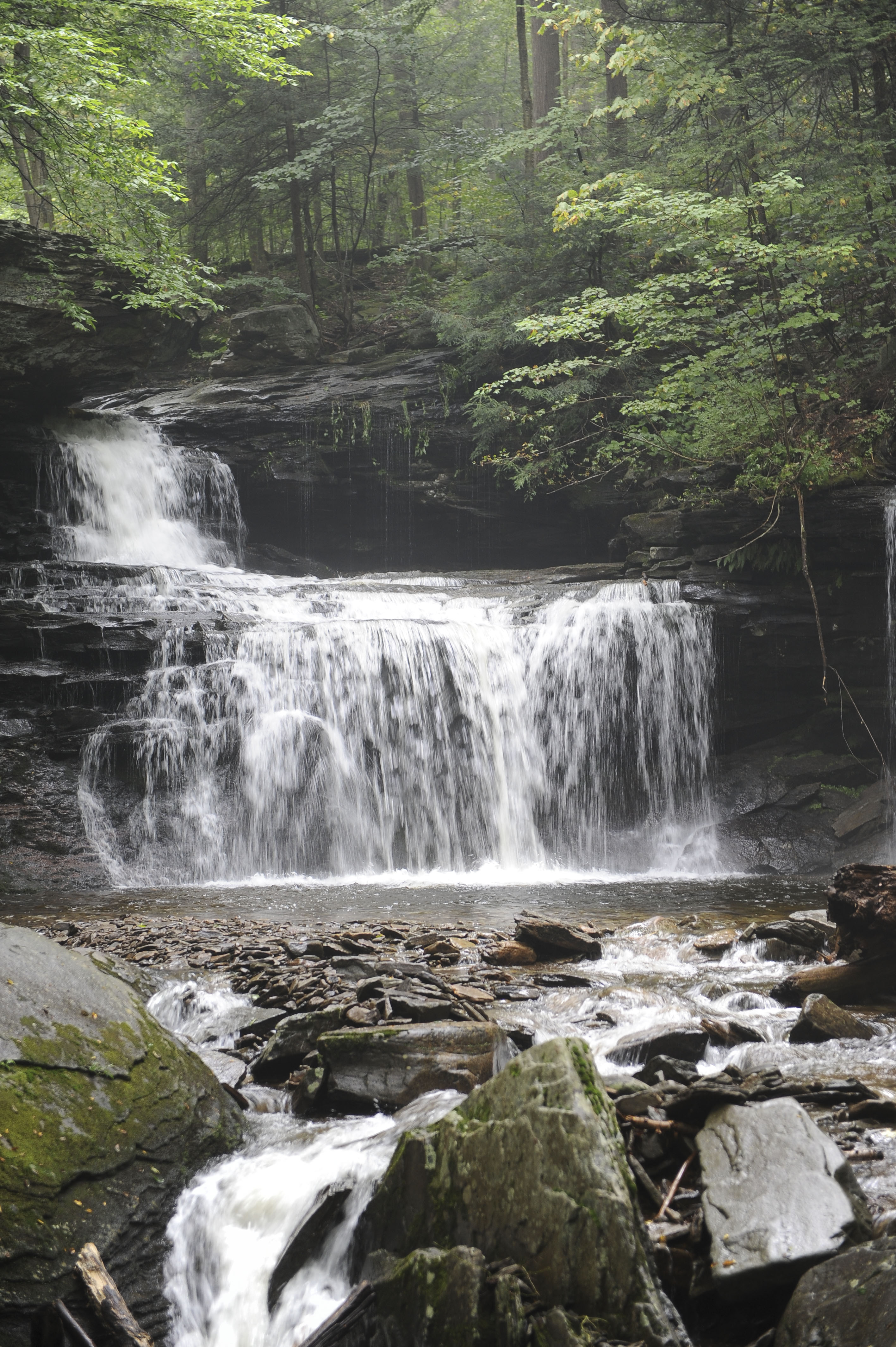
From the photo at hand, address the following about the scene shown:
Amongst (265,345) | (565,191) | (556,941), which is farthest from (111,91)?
(556,941)

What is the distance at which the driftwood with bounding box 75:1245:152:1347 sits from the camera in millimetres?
2572

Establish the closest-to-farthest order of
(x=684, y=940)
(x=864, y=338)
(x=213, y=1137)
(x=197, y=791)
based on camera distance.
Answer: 1. (x=213, y=1137)
2. (x=684, y=940)
3. (x=197, y=791)
4. (x=864, y=338)

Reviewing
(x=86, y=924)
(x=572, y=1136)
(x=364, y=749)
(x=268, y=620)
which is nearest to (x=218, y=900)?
(x=86, y=924)

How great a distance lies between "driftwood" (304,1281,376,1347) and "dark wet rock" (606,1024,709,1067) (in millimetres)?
1893

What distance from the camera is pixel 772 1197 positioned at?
8.45 ft

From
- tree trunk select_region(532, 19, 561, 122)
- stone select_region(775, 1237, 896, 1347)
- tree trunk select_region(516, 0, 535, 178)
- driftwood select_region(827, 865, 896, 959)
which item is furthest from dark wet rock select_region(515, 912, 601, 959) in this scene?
tree trunk select_region(532, 19, 561, 122)

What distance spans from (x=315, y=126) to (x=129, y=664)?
48.4 feet

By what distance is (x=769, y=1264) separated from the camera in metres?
2.37

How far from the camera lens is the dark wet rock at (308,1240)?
288cm

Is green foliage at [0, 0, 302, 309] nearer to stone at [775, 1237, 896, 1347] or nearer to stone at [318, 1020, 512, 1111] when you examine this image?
stone at [318, 1020, 512, 1111]

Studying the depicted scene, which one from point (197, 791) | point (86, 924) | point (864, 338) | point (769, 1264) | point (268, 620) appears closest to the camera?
point (769, 1264)

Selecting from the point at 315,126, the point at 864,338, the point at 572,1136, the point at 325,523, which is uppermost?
the point at 315,126

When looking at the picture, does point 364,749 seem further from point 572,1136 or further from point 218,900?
point 572,1136

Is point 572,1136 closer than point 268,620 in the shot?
Yes
